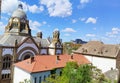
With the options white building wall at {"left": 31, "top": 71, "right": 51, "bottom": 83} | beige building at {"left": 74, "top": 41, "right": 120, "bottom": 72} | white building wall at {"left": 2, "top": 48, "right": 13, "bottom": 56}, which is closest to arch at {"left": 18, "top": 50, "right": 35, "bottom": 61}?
white building wall at {"left": 2, "top": 48, "right": 13, "bottom": 56}

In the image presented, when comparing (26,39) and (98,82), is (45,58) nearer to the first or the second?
(26,39)

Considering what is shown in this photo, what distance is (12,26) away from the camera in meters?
46.1

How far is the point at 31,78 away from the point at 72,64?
8228mm

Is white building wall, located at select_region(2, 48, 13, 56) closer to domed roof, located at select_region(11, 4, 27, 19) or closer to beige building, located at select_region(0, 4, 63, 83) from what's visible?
beige building, located at select_region(0, 4, 63, 83)

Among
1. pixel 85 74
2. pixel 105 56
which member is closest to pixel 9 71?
pixel 85 74

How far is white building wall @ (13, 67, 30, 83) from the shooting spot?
30.3m

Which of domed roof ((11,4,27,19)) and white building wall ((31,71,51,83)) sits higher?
domed roof ((11,4,27,19))

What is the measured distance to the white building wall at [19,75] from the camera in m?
30.3

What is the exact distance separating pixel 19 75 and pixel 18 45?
6.96m

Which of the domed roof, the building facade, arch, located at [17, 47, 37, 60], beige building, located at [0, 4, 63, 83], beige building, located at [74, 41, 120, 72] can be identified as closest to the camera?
the building facade

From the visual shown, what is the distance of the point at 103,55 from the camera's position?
139ft

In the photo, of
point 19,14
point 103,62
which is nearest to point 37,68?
point 103,62

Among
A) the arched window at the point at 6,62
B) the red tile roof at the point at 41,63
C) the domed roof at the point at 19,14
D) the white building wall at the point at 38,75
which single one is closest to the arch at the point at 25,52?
the arched window at the point at 6,62

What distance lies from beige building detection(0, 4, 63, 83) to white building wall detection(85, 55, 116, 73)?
426 inches
